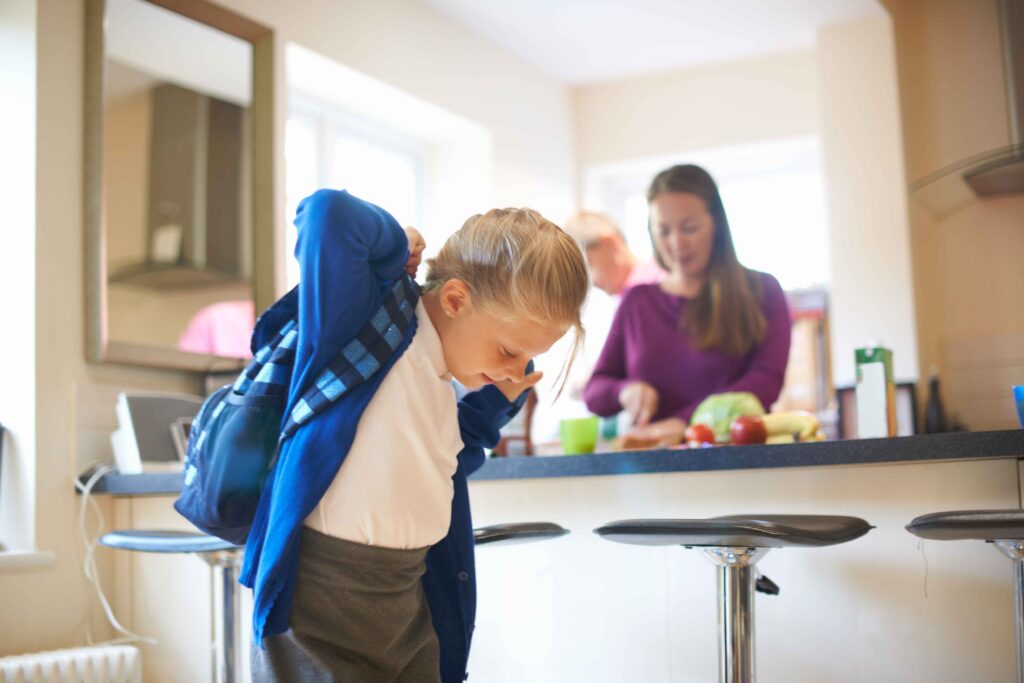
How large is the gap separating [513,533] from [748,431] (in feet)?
1.88

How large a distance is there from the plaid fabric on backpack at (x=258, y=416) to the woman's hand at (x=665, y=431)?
4.58 ft

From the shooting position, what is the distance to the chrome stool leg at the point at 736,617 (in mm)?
1654

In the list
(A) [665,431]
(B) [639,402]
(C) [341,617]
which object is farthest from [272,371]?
(B) [639,402]

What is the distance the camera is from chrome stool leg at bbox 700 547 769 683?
5.43ft

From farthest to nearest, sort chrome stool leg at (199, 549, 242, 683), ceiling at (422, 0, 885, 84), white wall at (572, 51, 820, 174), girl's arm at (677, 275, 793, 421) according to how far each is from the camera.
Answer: white wall at (572, 51, 820, 174) → ceiling at (422, 0, 885, 84) → girl's arm at (677, 275, 793, 421) → chrome stool leg at (199, 549, 242, 683)

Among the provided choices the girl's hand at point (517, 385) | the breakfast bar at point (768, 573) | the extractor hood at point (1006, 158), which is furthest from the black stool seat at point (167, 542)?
the extractor hood at point (1006, 158)

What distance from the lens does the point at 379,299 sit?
1.29 meters

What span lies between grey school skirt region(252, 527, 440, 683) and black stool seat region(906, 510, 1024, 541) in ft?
2.33

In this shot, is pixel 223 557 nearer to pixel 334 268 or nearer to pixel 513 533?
pixel 513 533

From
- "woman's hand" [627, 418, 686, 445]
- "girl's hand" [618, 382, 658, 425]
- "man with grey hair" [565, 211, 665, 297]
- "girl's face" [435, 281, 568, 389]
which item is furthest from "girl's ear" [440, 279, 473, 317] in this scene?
"man with grey hair" [565, 211, 665, 297]

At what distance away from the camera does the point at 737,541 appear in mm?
1544

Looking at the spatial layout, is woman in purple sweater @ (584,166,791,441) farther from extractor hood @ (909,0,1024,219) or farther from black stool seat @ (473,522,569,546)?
extractor hood @ (909,0,1024,219)

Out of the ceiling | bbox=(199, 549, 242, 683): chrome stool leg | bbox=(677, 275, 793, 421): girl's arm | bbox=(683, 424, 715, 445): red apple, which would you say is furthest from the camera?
the ceiling

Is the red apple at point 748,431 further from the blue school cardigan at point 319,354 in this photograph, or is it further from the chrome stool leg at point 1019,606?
the blue school cardigan at point 319,354
